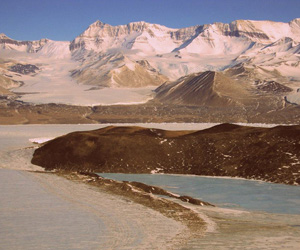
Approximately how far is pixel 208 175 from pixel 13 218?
25.2 m

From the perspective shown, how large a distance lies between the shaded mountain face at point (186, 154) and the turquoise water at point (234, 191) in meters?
2.31

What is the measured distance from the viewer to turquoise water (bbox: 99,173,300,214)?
31.5 meters

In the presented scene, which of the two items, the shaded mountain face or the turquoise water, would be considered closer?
the turquoise water

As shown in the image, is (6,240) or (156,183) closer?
(6,240)

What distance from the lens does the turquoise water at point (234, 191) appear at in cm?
3145

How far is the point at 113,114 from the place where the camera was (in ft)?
642

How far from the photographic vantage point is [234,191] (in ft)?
121

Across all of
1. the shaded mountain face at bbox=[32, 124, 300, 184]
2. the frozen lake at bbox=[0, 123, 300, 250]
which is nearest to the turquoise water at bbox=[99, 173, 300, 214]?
the frozen lake at bbox=[0, 123, 300, 250]

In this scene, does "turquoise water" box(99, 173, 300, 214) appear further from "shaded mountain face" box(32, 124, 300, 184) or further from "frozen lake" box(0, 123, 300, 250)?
"shaded mountain face" box(32, 124, 300, 184)

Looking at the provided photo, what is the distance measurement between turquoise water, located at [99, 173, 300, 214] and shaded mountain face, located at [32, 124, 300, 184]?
91.1 inches

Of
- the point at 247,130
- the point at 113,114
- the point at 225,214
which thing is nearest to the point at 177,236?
the point at 225,214

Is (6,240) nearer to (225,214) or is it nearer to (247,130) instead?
(225,214)

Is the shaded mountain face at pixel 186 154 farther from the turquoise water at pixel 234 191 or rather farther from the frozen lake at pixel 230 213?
the frozen lake at pixel 230 213

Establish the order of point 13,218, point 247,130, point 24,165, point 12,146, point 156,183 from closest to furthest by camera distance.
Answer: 1. point 13,218
2. point 156,183
3. point 24,165
4. point 247,130
5. point 12,146
